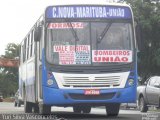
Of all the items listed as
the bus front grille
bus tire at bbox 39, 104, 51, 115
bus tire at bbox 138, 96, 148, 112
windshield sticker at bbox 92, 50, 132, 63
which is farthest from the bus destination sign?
bus tire at bbox 138, 96, 148, 112

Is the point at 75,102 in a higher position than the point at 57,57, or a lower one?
lower

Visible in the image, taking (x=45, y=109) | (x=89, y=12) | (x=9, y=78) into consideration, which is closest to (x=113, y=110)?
(x=45, y=109)

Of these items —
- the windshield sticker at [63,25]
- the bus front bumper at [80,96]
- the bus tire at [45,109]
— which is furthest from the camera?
the bus tire at [45,109]

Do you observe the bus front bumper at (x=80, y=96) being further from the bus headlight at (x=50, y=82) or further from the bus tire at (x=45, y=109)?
the bus tire at (x=45, y=109)

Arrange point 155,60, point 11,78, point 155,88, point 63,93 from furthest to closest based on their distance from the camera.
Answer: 1. point 11,78
2. point 155,60
3. point 155,88
4. point 63,93

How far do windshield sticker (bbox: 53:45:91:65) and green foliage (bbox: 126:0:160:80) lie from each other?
30687 millimetres

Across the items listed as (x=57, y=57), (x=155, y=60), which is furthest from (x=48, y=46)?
(x=155, y=60)

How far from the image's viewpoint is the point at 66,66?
16375 millimetres

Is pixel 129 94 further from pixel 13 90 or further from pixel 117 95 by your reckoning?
pixel 13 90

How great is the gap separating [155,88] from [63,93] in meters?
8.40

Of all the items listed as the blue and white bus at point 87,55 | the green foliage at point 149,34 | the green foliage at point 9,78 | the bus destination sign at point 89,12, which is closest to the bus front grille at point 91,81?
the blue and white bus at point 87,55

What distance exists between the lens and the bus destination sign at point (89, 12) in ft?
55.3

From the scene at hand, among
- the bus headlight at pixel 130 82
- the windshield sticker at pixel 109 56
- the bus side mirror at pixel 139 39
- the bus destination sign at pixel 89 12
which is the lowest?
the bus headlight at pixel 130 82

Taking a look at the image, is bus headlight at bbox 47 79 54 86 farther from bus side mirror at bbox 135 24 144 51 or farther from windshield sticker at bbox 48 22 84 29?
bus side mirror at bbox 135 24 144 51
